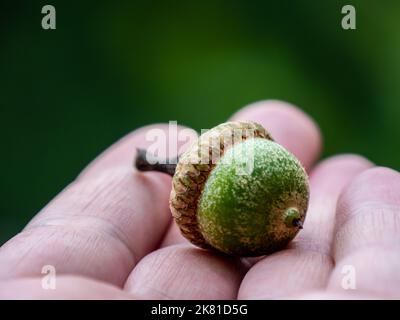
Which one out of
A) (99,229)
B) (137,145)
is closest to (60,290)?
(99,229)

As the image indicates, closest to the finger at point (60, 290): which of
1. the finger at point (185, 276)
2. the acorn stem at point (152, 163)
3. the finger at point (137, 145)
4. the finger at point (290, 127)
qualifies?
the finger at point (185, 276)

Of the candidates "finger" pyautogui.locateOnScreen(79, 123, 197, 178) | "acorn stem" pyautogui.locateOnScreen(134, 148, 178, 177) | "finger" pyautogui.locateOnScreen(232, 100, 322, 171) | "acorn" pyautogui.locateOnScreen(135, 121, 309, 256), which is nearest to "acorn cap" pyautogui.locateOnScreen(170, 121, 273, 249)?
"acorn" pyautogui.locateOnScreen(135, 121, 309, 256)

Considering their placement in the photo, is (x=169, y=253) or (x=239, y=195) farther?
(x=169, y=253)

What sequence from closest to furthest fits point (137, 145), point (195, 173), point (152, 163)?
point (195, 173), point (152, 163), point (137, 145)

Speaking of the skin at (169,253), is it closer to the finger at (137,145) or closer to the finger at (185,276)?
the finger at (185,276)

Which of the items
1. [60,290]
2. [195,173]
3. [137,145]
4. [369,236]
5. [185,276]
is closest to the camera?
[60,290]

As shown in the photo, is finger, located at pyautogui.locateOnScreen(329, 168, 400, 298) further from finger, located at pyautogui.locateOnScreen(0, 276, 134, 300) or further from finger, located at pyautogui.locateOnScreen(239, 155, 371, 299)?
finger, located at pyautogui.locateOnScreen(0, 276, 134, 300)

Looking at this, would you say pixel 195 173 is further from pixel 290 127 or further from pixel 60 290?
pixel 290 127

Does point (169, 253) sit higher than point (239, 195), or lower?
lower
